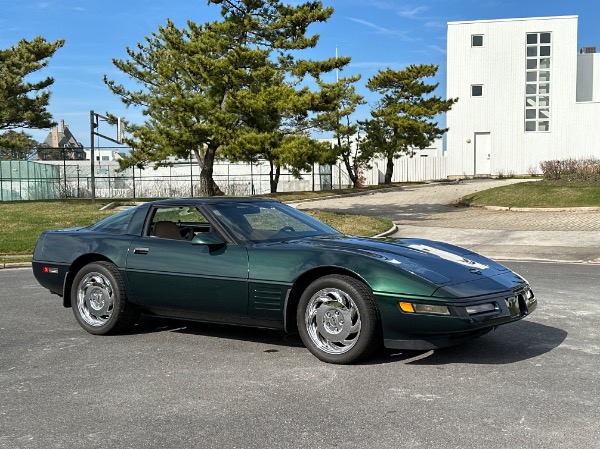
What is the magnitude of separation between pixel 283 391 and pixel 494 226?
17701mm

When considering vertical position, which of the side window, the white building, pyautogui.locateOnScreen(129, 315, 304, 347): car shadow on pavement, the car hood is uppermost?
the white building

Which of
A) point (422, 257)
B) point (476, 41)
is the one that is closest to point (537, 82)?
point (476, 41)

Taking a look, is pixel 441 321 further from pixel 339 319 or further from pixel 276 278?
pixel 276 278

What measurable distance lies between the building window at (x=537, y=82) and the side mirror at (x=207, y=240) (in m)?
46.0

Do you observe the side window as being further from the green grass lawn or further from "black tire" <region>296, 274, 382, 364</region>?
the green grass lawn

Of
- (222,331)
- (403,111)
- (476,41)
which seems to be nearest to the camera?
(222,331)

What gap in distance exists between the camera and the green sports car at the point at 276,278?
5078mm

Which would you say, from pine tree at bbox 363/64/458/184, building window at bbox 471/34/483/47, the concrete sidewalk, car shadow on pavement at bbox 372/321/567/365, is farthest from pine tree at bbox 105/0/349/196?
building window at bbox 471/34/483/47

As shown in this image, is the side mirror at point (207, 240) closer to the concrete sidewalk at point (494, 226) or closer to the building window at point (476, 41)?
the concrete sidewalk at point (494, 226)

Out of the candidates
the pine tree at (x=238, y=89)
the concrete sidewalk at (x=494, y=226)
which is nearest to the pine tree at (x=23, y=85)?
the pine tree at (x=238, y=89)

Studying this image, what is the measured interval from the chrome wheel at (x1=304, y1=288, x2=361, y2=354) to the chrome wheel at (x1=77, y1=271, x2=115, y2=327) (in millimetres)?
2212

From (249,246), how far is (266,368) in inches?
43.2

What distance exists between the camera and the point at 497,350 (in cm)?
577

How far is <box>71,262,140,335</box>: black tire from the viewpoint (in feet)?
21.4
